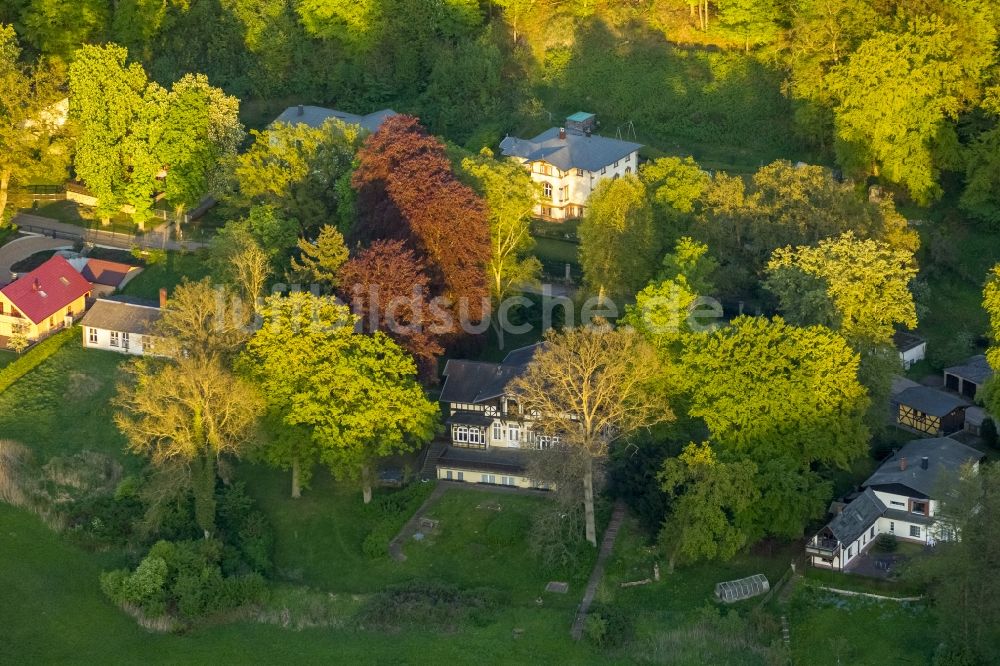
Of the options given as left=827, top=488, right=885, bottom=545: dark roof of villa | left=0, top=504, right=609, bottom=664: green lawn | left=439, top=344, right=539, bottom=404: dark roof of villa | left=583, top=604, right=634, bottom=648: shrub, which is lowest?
left=0, top=504, right=609, bottom=664: green lawn

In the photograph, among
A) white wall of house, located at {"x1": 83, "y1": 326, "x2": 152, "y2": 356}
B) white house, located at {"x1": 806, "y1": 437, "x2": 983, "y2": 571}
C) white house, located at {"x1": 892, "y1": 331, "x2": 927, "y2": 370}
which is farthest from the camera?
white wall of house, located at {"x1": 83, "y1": 326, "x2": 152, "y2": 356}

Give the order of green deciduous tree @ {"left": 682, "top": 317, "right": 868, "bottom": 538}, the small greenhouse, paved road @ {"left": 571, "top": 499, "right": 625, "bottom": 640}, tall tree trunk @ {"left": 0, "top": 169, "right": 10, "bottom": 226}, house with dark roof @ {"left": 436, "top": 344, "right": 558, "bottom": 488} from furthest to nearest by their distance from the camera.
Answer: tall tree trunk @ {"left": 0, "top": 169, "right": 10, "bottom": 226} → house with dark roof @ {"left": 436, "top": 344, "right": 558, "bottom": 488} → green deciduous tree @ {"left": 682, "top": 317, "right": 868, "bottom": 538} → the small greenhouse → paved road @ {"left": 571, "top": 499, "right": 625, "bottom": 640}

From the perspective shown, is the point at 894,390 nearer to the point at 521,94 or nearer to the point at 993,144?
the point at 993,144

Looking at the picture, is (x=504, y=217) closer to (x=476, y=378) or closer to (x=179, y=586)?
(x=476, y=378)

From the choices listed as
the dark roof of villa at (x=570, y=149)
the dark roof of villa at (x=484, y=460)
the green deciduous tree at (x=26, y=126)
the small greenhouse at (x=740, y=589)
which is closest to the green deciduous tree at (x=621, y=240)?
the dark roof of villa at (x=570, y=149)

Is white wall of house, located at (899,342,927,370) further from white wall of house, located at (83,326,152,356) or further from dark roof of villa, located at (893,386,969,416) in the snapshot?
white wall of house, located at (83,326,152,356)

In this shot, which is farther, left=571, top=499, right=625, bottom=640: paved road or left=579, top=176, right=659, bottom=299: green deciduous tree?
left=579, top=176, right=659, bottom=299: green deciduous tree

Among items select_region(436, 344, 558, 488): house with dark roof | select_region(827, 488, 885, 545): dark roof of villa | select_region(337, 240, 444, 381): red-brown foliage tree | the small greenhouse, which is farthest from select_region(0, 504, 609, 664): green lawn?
select_region(337, 240, 444, 381): red-brown foliage tree

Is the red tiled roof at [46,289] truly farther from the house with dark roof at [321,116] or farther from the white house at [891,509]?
the white house at [891,509]
